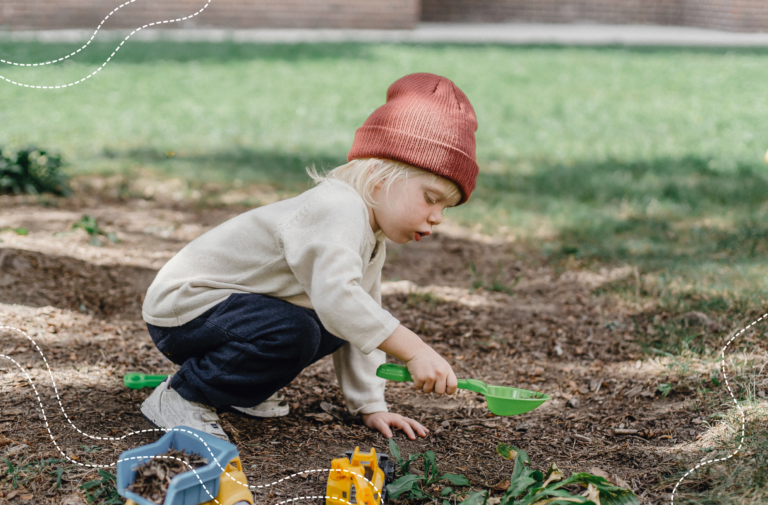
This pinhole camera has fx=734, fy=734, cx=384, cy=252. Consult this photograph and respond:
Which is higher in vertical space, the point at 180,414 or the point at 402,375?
the point at 402,375

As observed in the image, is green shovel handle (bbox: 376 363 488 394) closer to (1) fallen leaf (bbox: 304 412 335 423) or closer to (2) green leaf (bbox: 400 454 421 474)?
(2) green leaf (bbox: 400 454 421 474)

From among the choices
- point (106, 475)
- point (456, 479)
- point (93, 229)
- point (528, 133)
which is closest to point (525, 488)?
point (456, 479)

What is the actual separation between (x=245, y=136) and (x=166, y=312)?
4.64 meters

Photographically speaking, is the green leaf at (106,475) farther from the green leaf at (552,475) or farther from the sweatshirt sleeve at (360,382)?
the green leaf at (552,475)

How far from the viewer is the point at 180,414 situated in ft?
7.24

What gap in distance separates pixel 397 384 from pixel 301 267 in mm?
1031

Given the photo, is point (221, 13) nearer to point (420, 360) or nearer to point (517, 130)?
point (517, 130)

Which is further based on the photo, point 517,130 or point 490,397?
point 517,130

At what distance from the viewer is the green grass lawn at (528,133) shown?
4.16 metres

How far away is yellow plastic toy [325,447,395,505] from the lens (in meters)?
1.71

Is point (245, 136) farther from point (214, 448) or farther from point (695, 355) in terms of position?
point (214, 448)

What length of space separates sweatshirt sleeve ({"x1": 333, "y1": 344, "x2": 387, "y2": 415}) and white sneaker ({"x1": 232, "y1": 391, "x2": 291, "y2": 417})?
0.21 m

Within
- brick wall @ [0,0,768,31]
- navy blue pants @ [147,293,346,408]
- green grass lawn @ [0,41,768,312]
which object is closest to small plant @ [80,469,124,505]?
navy blue pants @ [147,293,346,408]

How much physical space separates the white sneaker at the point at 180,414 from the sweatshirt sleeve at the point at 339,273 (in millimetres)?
555
